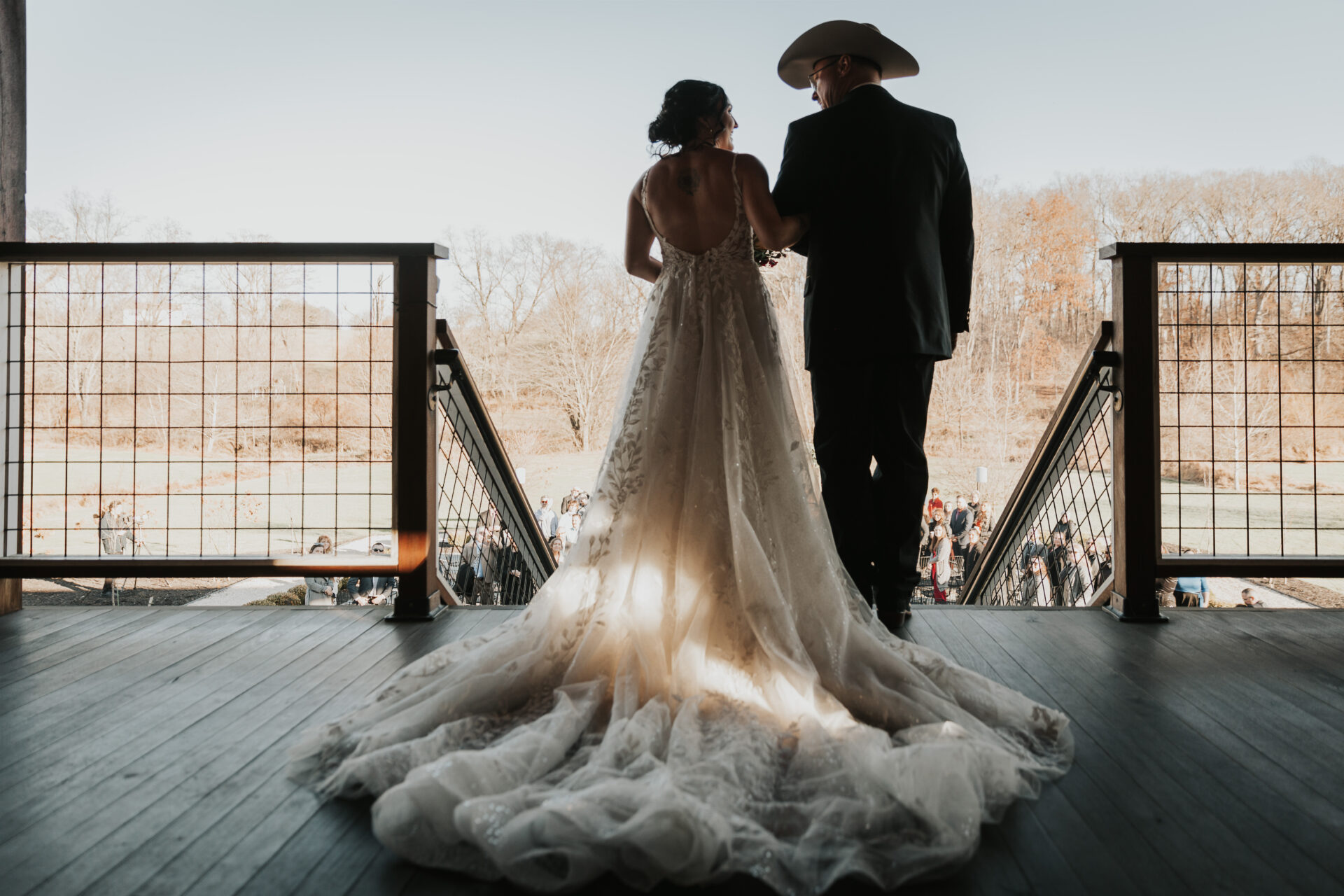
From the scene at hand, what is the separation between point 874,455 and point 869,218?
69 centimetres

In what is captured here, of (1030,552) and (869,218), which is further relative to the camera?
(1030,552)

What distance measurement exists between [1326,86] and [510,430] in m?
27.2

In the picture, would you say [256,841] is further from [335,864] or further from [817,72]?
[817,72]

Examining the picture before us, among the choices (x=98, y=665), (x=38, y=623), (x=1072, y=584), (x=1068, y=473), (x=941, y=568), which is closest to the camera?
(x=98, y=665)

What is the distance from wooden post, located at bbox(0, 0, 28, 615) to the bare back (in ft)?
7.73

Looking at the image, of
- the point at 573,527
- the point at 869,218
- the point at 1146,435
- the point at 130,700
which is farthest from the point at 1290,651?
the point at 573,527

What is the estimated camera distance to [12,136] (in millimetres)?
2926

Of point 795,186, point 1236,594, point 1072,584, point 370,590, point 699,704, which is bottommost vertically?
point 1236,594

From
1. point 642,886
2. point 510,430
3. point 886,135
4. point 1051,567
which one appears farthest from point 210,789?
point 510,430

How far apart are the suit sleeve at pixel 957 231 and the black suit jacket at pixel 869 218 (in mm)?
99

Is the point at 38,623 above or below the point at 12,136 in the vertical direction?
below

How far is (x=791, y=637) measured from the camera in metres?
1.70

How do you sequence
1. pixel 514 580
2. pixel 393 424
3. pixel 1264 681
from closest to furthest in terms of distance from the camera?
pixel 1264 681 < pixel 393 424 < pixel 514 580

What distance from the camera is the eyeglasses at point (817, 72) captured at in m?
2.49
